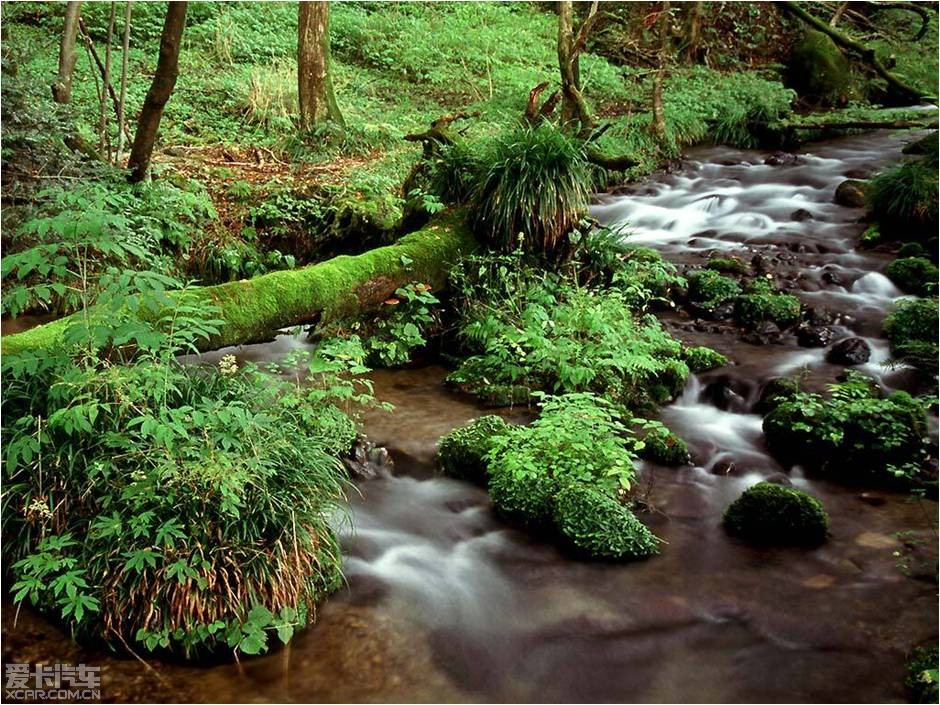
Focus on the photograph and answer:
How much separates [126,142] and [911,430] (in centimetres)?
954

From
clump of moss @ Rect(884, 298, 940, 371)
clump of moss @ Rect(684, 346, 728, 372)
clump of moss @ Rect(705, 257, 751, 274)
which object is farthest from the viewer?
clump of moss @ Rect(705, 257, 751, 274)

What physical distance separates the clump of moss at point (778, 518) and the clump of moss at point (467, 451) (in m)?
1.81

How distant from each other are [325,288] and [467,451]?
213 cm

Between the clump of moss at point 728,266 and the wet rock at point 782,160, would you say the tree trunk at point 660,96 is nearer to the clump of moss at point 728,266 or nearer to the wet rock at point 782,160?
the wet rock at point 782,160

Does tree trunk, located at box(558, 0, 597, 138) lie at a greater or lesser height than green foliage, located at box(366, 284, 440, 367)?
greater

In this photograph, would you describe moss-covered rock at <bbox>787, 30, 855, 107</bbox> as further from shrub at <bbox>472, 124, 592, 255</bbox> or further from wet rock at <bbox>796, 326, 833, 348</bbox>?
shrub at <bbox>472, 124, 592, 255</bbox>

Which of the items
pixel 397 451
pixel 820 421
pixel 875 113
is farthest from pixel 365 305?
pixel 875 113

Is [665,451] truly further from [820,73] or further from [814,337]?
[820,73]

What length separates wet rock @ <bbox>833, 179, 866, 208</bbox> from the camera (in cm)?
1243

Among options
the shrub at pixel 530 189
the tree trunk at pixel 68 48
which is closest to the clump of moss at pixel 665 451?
the shrub at pixel 530 189

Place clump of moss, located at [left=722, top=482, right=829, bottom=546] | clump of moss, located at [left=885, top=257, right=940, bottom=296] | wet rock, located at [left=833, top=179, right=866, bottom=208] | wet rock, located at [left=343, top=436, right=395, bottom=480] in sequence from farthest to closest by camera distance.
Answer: wet rock, located at [left=833, top=179, right=866, bottom=208] < clump of moss, located at [left=885, top=257, right=940, bottom=296] < wet rock, located at [left=343, top=436, right=395, bottom=480] < clump of moss, located at [left=722, top=482, right=829, bottom=546]

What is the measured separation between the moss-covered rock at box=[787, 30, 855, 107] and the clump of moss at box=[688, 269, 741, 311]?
10502 millimetres

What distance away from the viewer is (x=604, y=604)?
16.2 feet

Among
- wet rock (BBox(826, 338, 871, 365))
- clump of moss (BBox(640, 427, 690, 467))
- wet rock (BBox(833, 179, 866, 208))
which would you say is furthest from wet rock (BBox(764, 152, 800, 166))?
clump of moss (BBox(640, 427, 690, 467))
